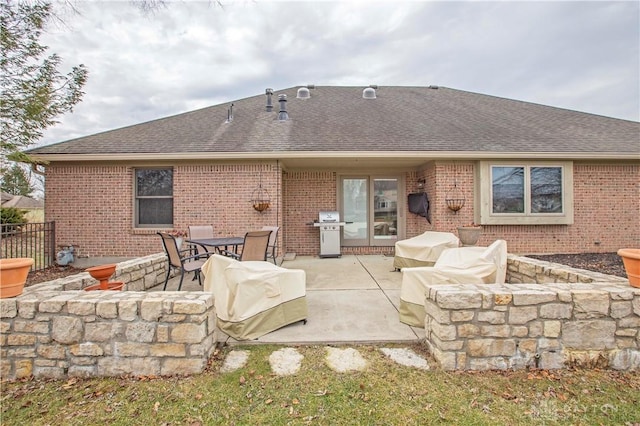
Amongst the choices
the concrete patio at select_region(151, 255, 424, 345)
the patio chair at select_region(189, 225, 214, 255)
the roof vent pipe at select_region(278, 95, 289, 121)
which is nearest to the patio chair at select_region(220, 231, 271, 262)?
the concrete patio at select_region(151, 255, 424, 345)

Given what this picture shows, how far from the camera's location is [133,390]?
2.32 meters

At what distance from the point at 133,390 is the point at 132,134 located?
7494 millimetres

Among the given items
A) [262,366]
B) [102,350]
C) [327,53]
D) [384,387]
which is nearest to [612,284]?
[384,387]

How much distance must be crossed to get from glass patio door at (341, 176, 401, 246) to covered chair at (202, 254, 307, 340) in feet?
17.2

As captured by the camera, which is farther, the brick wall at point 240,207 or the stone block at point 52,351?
the brick wall at point 240,207

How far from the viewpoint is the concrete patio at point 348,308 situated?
10.0ft

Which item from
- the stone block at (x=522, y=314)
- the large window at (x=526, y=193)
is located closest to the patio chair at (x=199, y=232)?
the stone block at (x=522, y=314)

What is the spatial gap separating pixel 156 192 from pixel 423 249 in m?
6.66

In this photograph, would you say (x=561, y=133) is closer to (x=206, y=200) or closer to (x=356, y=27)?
(x=356, y=27)

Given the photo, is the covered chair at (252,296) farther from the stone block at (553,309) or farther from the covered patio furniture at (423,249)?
the covered patio furniture at (423,249)

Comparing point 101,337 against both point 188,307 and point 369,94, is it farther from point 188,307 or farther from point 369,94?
point 369,94

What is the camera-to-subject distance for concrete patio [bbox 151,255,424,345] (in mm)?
3055

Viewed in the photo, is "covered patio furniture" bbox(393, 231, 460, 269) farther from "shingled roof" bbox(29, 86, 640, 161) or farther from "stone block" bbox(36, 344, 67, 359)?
"stone block" bbox(36, 344, 67, 359)

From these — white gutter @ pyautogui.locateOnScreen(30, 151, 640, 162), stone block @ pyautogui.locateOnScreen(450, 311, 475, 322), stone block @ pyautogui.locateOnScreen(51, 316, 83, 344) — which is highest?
white gutter @ pyautogui.locateOnScreen(30, 151, 640, 162)
